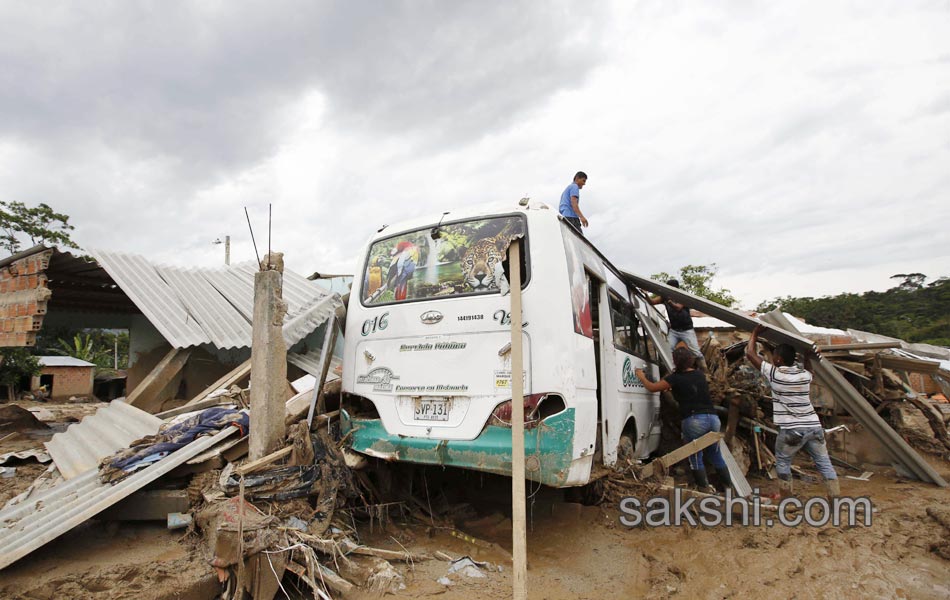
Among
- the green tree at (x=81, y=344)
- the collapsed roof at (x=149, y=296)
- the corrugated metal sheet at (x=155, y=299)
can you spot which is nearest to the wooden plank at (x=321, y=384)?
the collapsed roof at (x=149, y=296)

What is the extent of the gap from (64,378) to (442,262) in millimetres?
22884

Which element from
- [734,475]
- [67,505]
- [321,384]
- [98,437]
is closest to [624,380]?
[734,475]

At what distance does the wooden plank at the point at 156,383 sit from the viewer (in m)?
7.32

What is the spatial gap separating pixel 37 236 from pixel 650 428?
26552 millimetres

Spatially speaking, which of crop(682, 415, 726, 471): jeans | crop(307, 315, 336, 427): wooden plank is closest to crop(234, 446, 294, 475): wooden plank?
crop(307, 315, 336, 427): wooden plank

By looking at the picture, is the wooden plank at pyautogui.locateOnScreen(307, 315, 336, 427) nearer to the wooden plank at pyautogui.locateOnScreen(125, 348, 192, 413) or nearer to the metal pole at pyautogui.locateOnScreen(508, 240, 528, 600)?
the metal pole at pyautogui.locateOnScreen(508, 240, 528, 600)

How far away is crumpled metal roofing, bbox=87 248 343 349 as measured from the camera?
7258mm

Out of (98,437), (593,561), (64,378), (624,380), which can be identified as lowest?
(593,561)

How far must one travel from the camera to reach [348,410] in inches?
185

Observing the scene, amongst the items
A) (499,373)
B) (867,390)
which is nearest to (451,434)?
(499,373)

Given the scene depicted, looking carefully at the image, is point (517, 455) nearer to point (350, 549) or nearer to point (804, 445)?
point (350, 549)

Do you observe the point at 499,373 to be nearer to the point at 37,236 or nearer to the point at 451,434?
the point at 451,434

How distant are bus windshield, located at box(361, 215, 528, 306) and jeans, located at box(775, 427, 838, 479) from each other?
145 inches

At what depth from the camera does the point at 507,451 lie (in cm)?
377
